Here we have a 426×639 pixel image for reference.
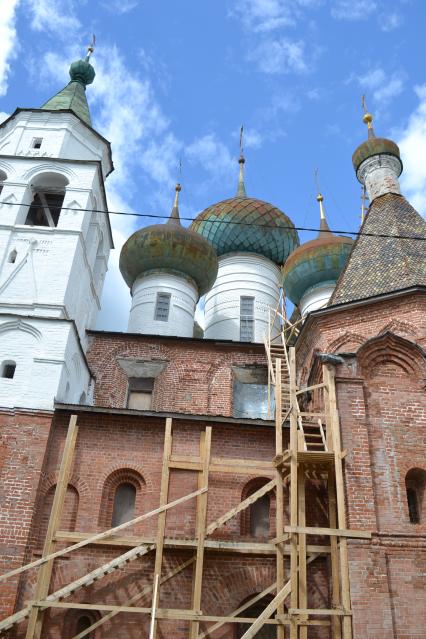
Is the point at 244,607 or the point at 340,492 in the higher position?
the point at 340,492

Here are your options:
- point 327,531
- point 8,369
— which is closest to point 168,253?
point 8,369

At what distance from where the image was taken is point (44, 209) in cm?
1436

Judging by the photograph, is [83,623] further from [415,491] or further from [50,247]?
[50,247]

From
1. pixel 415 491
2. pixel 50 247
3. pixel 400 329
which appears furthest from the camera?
pixel 50 247

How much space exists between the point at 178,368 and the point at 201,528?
18.6 ft

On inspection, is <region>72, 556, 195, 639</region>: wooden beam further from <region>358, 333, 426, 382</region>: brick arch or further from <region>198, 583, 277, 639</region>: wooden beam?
<region>358, 333, 426, 382</region>: brick arch

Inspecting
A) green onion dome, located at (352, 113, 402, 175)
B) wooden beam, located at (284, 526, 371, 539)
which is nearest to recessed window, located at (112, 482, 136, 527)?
wooden beam, located at (284, 526, 371, 539)

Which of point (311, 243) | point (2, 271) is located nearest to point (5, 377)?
point (2, 271)

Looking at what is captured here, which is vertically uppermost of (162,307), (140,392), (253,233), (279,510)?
(253,233)

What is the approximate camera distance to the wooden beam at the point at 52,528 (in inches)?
322

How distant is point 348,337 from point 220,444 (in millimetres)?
2949

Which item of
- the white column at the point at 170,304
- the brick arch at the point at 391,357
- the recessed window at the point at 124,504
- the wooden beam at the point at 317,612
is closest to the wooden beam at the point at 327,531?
the wooden beam at the point at 317,612

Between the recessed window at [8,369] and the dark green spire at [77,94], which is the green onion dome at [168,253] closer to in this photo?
the dark green spire at [77,94]

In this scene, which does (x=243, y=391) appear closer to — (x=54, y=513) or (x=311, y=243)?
(x=311, y=243)
